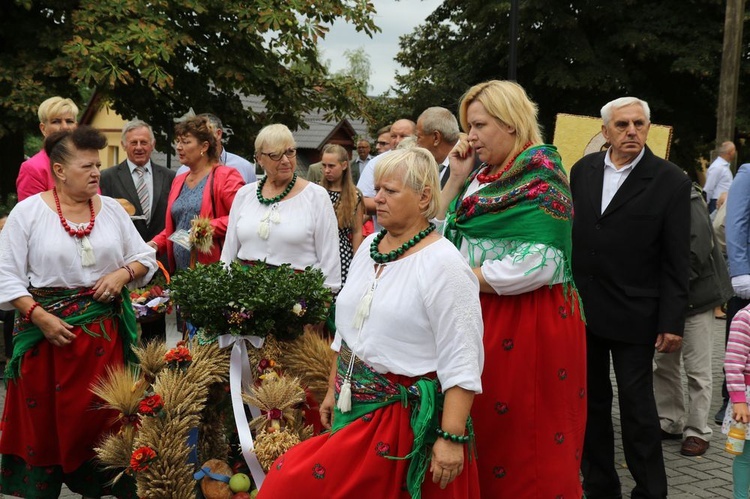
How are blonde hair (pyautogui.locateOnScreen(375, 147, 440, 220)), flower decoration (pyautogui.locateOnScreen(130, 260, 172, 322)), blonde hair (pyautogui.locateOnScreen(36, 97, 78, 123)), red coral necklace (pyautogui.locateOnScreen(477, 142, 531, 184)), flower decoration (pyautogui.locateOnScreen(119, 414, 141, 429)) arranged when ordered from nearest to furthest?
blonde hair (pyautogui.locateOnScreen(375, 147, 440, 220))
red coral necklace (pyautogui.locateOnScreen(477, 142, 531, 184))
flower decoration (pyautogui.locateOnScreen(119, 414, 141, 429))
flower decoration (pyautogui.locateOnScreen(130, 260, 172, 322))
blonde hair (pyautogui.locateOnScreen(36, 97, 78, 123))

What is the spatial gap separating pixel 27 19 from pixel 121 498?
40.6 feet

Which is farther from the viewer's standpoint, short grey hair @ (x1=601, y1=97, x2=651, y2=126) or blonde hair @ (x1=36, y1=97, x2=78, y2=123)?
blonde hair @ (x1=36, y1=97, x2=78, y2=123)

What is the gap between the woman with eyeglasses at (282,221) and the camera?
5.05m

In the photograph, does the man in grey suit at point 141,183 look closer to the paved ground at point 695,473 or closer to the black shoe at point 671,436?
the paved ground at point 695,473

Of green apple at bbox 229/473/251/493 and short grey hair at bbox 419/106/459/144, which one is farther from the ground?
short grey hair at bbox 419/106/459/144

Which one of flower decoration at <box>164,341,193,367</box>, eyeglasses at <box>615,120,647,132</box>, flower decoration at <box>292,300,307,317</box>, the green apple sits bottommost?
the green apple

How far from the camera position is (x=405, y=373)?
3.03m

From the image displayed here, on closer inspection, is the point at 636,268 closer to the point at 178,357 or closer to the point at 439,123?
the point at 439,123

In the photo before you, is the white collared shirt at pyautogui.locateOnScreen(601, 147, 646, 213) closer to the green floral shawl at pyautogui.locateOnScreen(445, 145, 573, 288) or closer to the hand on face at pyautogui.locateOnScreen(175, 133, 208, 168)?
the green floral shawl at pyautogui.locateOnScreen(445, 145, 573, 288)

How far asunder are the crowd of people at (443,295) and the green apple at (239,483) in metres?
0.54

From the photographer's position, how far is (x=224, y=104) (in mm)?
16094

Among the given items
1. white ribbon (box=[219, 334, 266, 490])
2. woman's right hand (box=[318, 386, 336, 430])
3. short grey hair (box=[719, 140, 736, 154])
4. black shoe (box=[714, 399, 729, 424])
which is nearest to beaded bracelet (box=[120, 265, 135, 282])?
white ribbon (box=[219, 334, 266, 490])

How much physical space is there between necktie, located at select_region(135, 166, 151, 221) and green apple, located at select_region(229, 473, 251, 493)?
314cm

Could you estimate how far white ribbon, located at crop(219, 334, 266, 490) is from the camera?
14.0 feet
